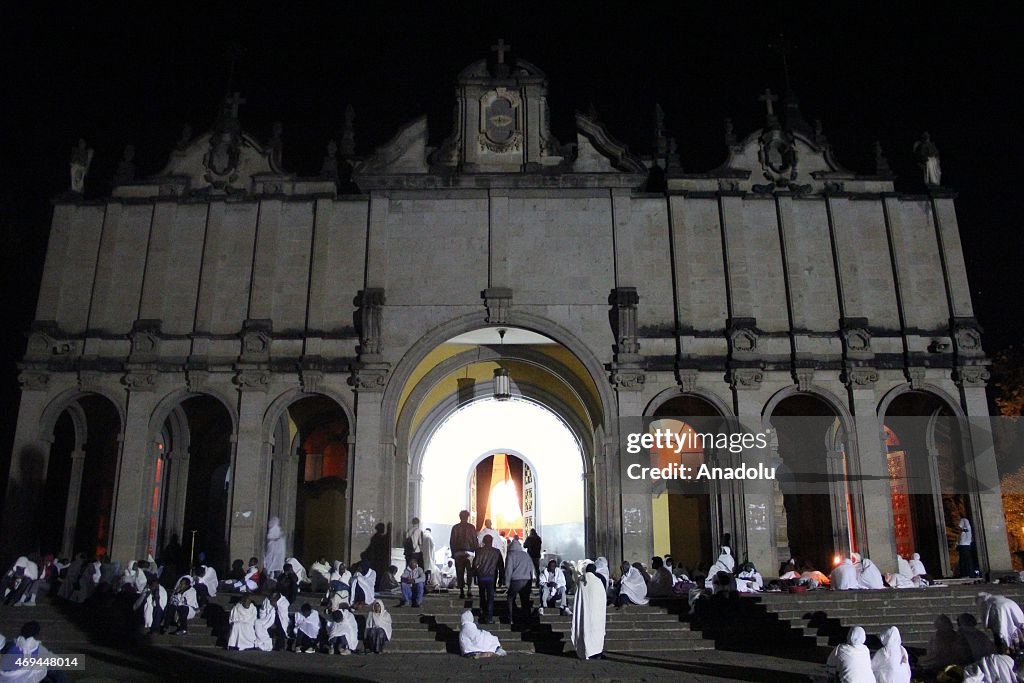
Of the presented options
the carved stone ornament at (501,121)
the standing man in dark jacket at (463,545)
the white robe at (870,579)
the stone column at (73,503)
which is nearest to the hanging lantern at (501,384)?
the carved stone ornament at (501,121)

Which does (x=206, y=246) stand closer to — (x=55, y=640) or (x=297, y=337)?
(x=297, y=337)

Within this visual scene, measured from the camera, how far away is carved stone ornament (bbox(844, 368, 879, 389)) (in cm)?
2244

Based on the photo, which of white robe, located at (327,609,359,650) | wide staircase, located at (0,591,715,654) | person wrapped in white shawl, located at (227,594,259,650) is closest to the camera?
white robe, located at (327,609,359,650)

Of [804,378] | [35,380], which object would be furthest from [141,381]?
[804,378]

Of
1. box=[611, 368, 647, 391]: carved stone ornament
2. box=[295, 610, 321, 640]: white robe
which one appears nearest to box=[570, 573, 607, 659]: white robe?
box=[295, 610, 321, 640]: white robe

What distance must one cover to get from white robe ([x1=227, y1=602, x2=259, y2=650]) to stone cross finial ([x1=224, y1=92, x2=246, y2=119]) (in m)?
15.7

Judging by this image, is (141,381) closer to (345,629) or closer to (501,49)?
(345,629)

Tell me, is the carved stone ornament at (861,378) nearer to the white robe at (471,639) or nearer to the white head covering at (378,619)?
the white robe at (471,639)

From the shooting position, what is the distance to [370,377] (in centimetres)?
2242

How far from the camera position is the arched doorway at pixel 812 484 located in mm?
23594

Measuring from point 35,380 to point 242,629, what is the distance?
37.9ft

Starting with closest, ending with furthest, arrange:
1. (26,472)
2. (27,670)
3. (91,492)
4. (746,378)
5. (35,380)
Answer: (27,670), (26,472), (746,378), (35,380), (91,492)

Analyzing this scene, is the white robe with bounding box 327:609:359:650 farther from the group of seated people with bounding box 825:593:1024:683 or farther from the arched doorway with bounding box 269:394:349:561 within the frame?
the arched doorway with bounding box 269:394:349:561

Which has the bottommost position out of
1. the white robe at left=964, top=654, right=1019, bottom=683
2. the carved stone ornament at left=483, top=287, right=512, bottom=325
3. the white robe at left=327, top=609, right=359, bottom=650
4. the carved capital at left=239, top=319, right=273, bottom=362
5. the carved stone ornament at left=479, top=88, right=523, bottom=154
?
the white robe at left=964, top=654, right=1019, bottom=683
